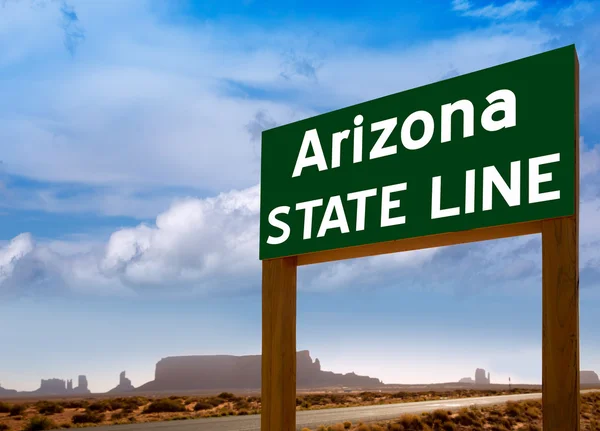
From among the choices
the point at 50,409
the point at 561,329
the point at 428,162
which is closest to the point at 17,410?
the point at 50,409

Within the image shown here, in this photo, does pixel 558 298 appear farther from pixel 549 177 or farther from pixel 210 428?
pixel 210 428

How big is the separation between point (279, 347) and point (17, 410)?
3282cm

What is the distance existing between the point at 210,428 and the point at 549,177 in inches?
727

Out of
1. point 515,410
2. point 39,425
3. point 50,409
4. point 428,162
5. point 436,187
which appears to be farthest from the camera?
point 50,409

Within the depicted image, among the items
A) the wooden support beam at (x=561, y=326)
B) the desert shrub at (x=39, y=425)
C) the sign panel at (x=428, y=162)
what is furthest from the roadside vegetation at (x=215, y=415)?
the wooden support beam at (x=561, y=326)

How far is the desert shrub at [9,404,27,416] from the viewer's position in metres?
38.5

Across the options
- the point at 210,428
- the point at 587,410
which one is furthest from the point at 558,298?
the point at 587,410

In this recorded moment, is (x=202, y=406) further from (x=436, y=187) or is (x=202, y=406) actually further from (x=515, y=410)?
(x=436, y=187)

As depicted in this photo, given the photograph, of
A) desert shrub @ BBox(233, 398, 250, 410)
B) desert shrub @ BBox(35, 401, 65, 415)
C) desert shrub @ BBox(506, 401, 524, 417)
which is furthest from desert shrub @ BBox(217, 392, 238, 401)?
desert shrub @ BBox(506, 401, 524, 417)

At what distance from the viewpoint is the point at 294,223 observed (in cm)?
1117

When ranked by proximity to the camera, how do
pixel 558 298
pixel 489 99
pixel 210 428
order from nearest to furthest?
pixel 558 298 < pixel 489 99 < pixel 210 428

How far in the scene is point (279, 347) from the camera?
1103 cm

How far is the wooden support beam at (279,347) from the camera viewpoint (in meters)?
11.0

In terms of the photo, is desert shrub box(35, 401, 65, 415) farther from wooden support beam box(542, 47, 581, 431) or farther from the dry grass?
wooden support beam box(542, 47, 581, 431)
